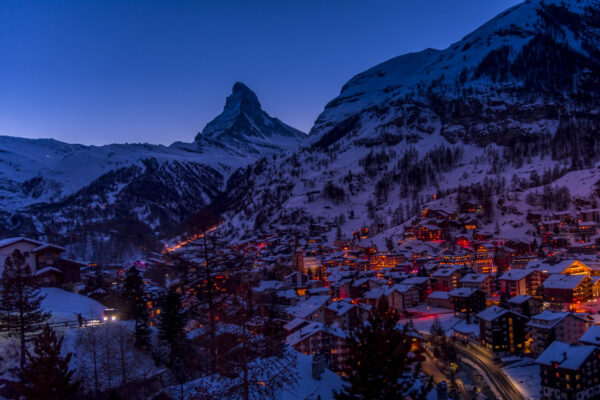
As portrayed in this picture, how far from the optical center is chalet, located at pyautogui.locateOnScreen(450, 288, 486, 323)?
48.9 metres

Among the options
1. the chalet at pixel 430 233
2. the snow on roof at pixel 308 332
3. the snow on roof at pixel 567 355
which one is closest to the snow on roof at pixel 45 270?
the snow on roof at pixel 308 332

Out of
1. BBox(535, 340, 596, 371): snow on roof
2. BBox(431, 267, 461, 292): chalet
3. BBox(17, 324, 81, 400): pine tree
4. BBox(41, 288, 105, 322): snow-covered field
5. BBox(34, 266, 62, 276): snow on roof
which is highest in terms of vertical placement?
BBox(17, 324, 81, 400): pine tree

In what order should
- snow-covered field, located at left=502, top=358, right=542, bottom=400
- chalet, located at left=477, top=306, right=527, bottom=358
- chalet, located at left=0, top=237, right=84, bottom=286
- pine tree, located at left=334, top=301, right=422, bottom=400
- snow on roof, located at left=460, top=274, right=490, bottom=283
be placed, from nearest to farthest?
pine tree, located at left=334, top=301, right=422, bottom=400 < chalet, located at left=0, top=237, right=84, bottom=286 < snow-covered field, located at left=502, top=358, right=542, bottom=400 < chalet, located at left=477, top=306, right=527, bottom=358 < snow on roof, located at left=460, top=274, right=490, bottom=283

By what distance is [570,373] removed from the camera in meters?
27.9

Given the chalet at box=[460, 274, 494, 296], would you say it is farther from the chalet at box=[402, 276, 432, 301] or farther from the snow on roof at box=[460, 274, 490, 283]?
the chalet at box=[402, 276, 432, 301]

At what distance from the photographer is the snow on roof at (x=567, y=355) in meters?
28.0

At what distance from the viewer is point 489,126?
552 feet

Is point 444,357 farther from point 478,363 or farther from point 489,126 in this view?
point 489,126

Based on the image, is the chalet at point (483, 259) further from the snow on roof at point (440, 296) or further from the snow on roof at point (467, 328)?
the snow on roof at point (467, 328)

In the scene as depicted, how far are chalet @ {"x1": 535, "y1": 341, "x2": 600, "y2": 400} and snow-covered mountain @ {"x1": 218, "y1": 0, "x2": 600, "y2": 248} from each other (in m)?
65.0

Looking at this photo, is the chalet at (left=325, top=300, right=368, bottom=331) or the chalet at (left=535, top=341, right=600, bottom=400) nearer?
the chalet at (left=535, top=341, right=600, bottom=400)

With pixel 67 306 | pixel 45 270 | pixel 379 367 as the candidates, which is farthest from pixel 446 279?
pixel 379 367

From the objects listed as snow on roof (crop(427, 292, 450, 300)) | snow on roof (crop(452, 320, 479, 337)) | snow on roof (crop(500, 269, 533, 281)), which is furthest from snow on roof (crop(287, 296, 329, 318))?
snow on roof (crop(500, 269, 533, 281))

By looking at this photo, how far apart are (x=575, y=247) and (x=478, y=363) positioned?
1974 inches
